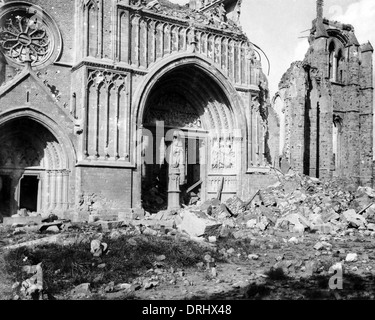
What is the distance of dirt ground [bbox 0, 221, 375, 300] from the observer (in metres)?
7.46

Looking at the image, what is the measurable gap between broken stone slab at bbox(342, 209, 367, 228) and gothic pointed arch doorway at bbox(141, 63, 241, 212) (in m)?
6.38

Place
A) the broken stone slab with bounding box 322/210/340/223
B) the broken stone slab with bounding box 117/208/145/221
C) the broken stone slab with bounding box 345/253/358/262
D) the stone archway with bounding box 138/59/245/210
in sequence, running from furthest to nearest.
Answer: the stone archway with bounding box 138/59/245/210 < the broken stone slab with bounding box 117/208/145/221 < the broken stone slab with bounding box 322/210/340/223 < the broken stone slab with bounding box 345/253/358/262

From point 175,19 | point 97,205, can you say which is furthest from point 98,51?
point 97,205

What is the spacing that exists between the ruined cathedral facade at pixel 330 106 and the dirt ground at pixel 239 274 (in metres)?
18.4

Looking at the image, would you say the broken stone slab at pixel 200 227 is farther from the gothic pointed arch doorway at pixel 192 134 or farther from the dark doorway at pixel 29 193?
the gothic pointed arch doorway at pixel 192 134

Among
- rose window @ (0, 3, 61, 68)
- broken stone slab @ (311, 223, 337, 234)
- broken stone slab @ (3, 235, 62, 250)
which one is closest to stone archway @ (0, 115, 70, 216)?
rose window @ (0, 3, 61, 68)

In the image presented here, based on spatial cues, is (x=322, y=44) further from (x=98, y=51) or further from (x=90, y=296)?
(x=90, y=296)

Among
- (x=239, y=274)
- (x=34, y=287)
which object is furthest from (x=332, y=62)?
(x=34, y=287)

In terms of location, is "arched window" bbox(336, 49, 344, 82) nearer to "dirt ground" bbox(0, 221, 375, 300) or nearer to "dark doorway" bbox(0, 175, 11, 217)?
"dirt ground" bbox(0, 221, 375, 300)

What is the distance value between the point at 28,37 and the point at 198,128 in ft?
27.8

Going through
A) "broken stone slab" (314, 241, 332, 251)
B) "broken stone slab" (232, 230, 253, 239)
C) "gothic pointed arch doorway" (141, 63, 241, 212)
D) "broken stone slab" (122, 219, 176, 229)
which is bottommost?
"broken stone slab" (314, 241, 332, 251)

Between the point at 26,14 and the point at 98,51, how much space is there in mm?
3004

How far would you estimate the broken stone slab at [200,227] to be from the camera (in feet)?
41.5

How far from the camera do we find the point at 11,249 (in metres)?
10.1
